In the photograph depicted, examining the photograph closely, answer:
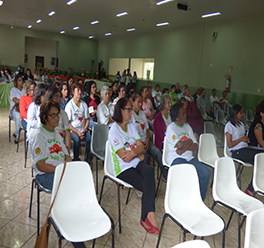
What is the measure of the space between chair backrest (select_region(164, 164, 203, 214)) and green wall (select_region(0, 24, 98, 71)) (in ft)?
60.6

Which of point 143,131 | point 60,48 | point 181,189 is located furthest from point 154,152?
point 60,48

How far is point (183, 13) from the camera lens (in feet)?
33.5

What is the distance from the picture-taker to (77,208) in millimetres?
2088

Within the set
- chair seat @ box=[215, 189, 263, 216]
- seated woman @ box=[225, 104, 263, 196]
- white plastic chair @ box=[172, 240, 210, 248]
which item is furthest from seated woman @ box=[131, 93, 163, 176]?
white plastic chair @ box=[172, 240, 210, 248]

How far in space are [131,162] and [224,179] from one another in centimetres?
101

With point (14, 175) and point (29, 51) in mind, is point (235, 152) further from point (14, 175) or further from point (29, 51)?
point (29, 51)

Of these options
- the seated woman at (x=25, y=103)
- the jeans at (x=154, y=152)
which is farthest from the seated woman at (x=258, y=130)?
the seated woman at (x=25, y=103)

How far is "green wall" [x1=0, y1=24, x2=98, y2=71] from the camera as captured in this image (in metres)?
17.4

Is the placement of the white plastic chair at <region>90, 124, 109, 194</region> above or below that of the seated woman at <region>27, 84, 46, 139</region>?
below

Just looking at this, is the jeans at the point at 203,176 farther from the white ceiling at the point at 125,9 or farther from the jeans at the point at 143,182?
the white ceiling at the point at 125,9

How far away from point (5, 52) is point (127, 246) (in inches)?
731

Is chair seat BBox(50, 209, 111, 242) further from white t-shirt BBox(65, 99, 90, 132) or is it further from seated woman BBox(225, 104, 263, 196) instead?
seated woman BBox(225, 104, 263, 196)

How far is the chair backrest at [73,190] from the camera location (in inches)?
79.5

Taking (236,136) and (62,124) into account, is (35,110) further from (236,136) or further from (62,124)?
(236,136)
